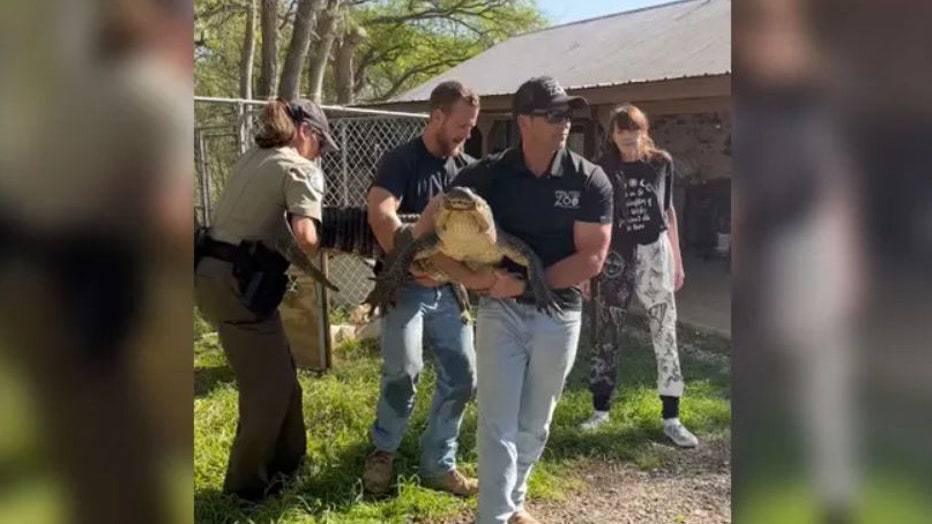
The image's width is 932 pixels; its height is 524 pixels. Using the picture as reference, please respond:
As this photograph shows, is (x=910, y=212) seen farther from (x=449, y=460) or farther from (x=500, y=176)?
(x=449, y=460)

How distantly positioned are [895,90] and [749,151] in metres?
0.16

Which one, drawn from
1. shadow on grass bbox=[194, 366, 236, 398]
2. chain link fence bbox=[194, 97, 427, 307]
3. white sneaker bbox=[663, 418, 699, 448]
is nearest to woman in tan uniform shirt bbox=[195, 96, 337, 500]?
shadow on grass bbox=[194, 366, 236, 398]

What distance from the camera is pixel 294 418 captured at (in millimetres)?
3711

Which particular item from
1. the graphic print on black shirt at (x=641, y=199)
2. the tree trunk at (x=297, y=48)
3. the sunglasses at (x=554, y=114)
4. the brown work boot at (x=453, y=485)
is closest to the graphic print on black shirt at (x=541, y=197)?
the sunglasses at (x=554, y=114)

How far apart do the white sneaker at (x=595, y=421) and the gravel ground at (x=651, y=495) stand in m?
0.40

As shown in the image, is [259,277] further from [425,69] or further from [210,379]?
[425,69]

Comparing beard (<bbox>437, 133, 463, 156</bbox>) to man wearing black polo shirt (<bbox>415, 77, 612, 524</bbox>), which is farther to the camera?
beard (<bbox>437, 133, 463, 156</bbox>)

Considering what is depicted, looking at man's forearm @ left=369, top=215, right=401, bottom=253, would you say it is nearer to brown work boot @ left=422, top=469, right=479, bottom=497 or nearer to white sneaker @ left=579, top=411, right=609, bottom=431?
brown work boot @ left=422, top=469, right=479, bottom=497

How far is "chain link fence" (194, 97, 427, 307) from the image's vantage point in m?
6.30

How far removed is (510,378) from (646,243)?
1864mm

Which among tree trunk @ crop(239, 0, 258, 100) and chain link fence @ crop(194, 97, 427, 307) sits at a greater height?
tree trunk @ crop(239, 0, 258, 100)

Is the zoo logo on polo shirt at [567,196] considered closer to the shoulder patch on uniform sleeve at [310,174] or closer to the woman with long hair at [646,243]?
the shoulder patch on uniform sleeve at [310,174]

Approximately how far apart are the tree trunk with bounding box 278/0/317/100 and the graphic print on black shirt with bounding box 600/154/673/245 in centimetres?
776

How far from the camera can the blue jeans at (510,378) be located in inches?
119
